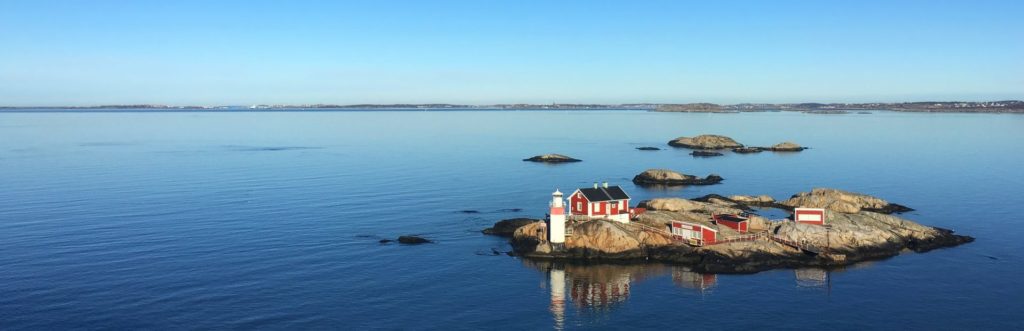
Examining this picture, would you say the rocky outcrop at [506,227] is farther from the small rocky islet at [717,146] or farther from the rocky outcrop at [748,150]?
the rocky outcrop at [748,150]

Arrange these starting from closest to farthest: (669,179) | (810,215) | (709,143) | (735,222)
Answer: (810,215) → (735,222) → (669,179) → (709,143)

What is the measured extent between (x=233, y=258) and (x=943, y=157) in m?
121

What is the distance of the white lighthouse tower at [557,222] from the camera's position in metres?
56.0

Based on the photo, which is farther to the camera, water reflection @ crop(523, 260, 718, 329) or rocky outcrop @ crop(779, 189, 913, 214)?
rocky outcrop @ crop(779, 189, 913, 214)

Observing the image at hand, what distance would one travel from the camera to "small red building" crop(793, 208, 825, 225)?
194 ft

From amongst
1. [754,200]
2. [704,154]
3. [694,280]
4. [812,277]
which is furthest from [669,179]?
[694,280]

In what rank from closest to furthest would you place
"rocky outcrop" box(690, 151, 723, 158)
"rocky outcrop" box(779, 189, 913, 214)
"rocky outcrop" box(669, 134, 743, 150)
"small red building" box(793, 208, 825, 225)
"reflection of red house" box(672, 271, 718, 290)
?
"reflection of red house" box(672, 271, 718, 290)
"small red building" box(793, 208, 825, 225)
"rocky outcrop" box(779, 189, 913, 214)
"rocky outcrop" box(690, 151, 723, 158)
"rocky outcrop" box(669, 134, 743, 150)

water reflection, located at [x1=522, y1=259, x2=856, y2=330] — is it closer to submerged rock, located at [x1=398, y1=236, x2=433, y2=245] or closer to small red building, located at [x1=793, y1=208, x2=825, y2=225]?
small red building, located at [x1=793, y1=208, x2=825, y2=225]

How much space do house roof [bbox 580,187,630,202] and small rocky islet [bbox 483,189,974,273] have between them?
6.83 feet

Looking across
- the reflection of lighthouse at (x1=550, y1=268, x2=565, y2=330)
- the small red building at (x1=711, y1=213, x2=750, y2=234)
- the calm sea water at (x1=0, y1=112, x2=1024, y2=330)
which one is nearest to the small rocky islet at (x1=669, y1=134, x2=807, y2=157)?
the calm sea water at (x1=0, y1=112, x2=1024, y2=330)

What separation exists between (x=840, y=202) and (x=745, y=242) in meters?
20.1

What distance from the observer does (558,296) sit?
152 feet

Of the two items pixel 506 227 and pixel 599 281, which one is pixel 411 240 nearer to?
pixel 506 227

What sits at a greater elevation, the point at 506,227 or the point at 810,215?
the point at 810,215
